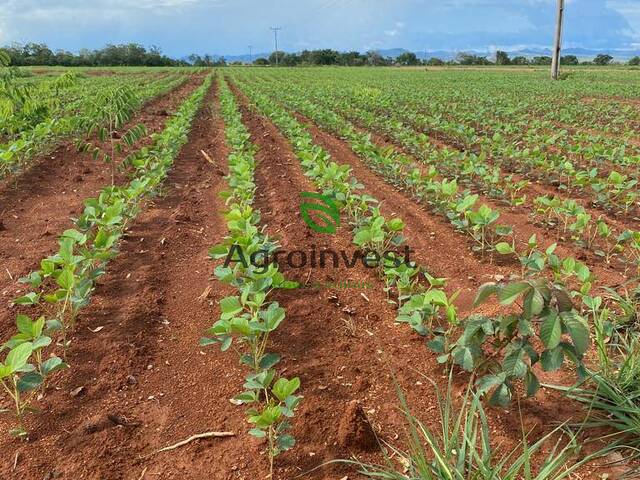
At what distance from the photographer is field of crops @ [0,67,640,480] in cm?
209

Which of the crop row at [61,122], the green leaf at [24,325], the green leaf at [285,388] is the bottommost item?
the green leaf at [285,388]

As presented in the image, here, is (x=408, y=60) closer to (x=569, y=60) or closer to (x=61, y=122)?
(x=569, y=60)

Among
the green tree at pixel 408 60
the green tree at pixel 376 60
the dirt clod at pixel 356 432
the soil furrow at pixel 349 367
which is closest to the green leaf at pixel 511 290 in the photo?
the soil furrow at pixel 349 367

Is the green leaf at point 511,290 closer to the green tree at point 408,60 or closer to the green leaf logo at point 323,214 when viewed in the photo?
the green leaf logo at point 323,214

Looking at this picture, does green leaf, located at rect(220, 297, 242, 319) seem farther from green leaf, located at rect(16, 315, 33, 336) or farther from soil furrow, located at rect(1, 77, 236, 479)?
green leaf, located at rect(16, 315, 33, 336)

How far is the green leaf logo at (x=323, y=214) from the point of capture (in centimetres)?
477

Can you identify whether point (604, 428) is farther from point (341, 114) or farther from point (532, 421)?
point (341, 114)

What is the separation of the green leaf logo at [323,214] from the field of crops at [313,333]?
0.03 m

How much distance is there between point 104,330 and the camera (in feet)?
10.1

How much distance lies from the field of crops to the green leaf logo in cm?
3

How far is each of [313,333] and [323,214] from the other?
7.03ft

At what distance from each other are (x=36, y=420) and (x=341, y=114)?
11203mm

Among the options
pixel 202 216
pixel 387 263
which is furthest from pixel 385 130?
pixel 387 263

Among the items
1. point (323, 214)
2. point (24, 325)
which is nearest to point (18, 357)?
point (24, 325)
